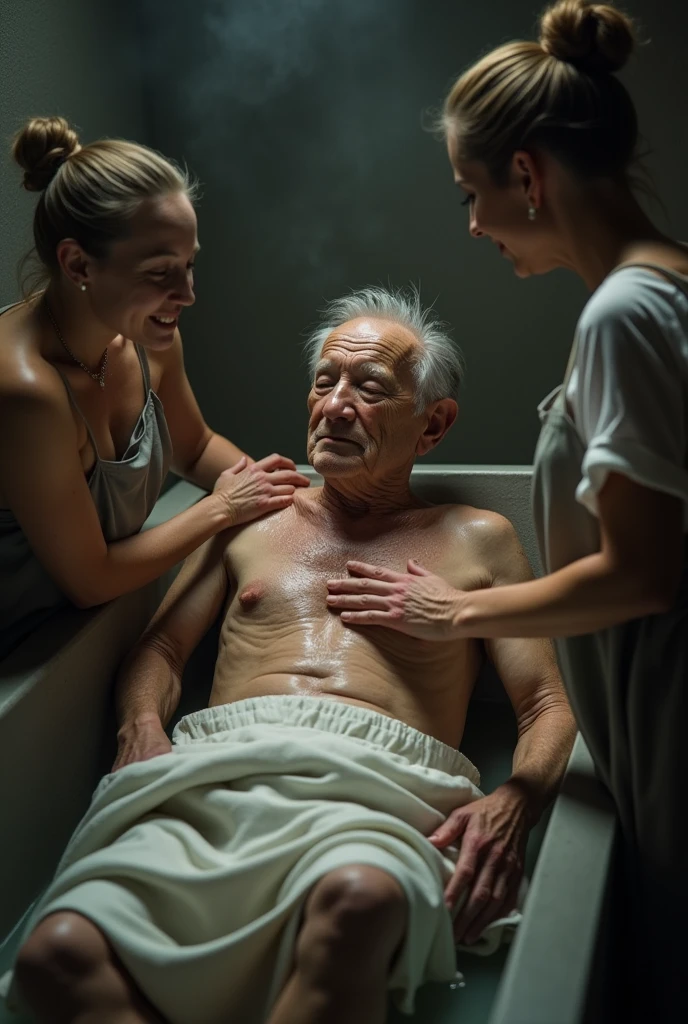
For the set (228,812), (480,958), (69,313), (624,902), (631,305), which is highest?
(631,305)

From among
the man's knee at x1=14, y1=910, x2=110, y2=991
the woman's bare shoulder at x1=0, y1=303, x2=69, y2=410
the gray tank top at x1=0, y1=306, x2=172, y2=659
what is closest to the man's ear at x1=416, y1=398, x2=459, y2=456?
the gray tank top at x1=0, y1=306, x2=172, y2=659

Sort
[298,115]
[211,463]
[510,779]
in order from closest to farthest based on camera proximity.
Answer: [510,779], [211,463], [298,115]

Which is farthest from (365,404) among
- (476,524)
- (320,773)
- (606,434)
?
(606,434)

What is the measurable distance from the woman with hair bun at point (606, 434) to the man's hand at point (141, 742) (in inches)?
22.9

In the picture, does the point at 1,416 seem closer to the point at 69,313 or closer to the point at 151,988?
the point at 69,313

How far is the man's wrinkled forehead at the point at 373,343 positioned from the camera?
2.15m

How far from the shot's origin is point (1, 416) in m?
1.80

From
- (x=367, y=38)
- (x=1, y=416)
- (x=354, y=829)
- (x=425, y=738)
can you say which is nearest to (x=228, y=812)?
(x=354, y=829)

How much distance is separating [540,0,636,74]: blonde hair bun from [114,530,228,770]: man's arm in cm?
116

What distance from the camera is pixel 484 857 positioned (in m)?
1.66

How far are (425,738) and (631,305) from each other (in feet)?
2.77

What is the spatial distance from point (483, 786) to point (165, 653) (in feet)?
2.17

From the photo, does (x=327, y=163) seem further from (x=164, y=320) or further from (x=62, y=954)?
(x=62, y=954)

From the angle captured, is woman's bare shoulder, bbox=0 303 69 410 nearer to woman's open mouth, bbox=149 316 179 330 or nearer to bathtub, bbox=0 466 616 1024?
woman's open mouth, bbox=149 316 179 330
